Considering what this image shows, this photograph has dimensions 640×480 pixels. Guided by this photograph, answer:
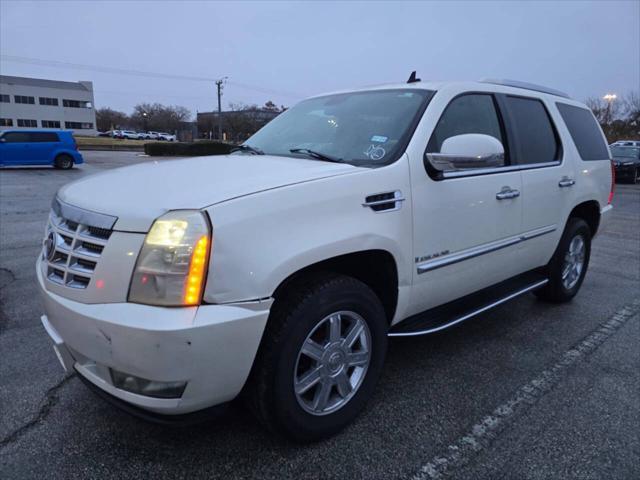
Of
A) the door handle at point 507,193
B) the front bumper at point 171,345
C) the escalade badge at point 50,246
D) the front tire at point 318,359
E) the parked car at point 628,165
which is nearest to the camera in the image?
the front bumper at point 171,345

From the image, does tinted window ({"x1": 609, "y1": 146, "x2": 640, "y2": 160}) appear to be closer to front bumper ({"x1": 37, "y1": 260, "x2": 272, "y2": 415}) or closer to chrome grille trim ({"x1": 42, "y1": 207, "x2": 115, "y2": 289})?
front bumper ({"x1": 37, "y1": 260, "x2": 272, "y2": 415})

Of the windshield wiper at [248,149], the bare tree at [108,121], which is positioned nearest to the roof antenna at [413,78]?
the windshield wiper at [248,149]

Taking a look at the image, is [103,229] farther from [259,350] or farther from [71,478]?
[71,478]

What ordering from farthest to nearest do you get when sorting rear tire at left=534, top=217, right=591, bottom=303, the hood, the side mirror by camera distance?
rear tire at left=534, top=217, right=591, bottom=303
the side mirror
the hood

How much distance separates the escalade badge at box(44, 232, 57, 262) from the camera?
2.13 meters

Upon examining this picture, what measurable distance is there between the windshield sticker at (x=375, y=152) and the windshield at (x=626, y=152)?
2134 centimetres

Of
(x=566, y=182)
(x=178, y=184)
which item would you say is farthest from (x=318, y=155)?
(x=566, y=182)

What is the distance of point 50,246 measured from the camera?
7.16 ft

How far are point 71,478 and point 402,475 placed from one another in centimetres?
148

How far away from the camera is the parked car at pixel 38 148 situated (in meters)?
18.3

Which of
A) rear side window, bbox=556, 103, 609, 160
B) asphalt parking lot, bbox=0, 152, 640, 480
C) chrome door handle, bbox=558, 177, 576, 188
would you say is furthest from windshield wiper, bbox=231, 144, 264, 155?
rear side window, bbox=556, 103, 609, 160

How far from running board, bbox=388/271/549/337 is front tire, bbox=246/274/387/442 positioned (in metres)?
0.29

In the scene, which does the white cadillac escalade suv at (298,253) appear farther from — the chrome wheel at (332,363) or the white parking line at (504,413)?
the white parking line at (504,413)

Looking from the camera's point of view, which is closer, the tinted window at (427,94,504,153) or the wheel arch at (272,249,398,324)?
the wheel arch at (272,249,398,324)
